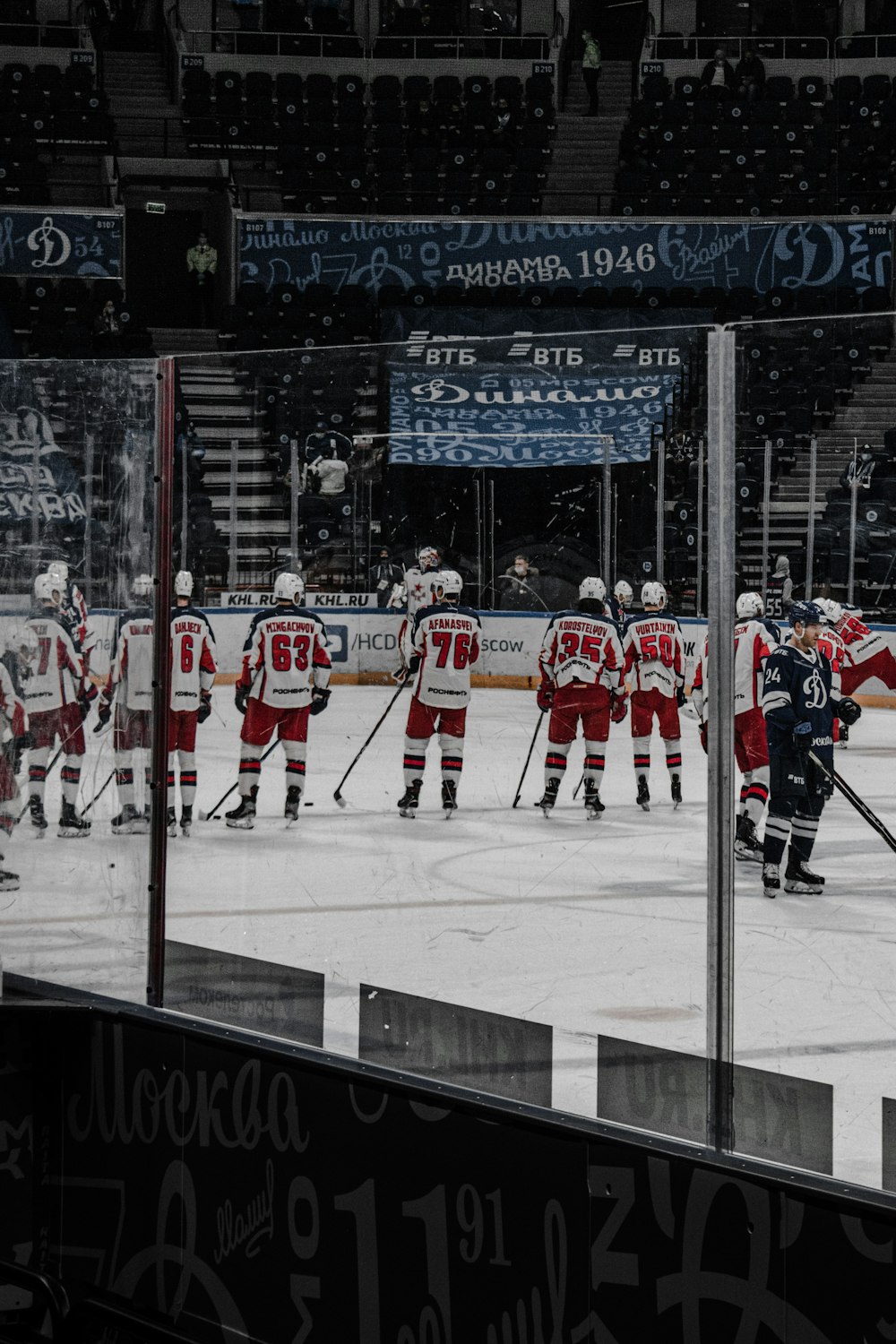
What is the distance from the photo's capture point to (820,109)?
16359 millimetres

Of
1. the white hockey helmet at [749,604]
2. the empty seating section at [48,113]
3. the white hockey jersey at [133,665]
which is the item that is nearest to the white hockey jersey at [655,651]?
the white hockey helmet at [749,604]

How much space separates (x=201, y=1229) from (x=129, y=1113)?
0.85 ft

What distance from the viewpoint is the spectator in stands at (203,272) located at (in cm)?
1586

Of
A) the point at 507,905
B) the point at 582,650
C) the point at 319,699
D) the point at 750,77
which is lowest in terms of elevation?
the point at 507,905

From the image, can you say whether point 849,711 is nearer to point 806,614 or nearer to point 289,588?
point 806,614

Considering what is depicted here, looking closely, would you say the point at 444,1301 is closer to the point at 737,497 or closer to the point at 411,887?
the point at 411,887

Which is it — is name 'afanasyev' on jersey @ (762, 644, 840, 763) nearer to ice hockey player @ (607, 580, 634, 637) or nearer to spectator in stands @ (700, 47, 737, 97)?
ice hockey player @ (607, 580, 634, 637)

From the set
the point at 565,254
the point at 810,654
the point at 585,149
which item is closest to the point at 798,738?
the point at 810,654

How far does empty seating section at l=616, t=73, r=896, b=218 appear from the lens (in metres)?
15.4

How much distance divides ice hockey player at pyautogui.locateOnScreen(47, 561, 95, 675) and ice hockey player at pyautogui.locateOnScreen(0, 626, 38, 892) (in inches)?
3.1

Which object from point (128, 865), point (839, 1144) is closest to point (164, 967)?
point (128, 865)

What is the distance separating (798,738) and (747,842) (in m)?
0.56

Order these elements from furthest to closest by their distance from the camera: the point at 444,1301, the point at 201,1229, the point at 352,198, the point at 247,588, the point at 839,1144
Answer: the point at 352,198 → the point at 247,588 → the point at 201,1229 → the point at 444,1301 → the point at 839,1144

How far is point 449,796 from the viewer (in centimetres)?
299
